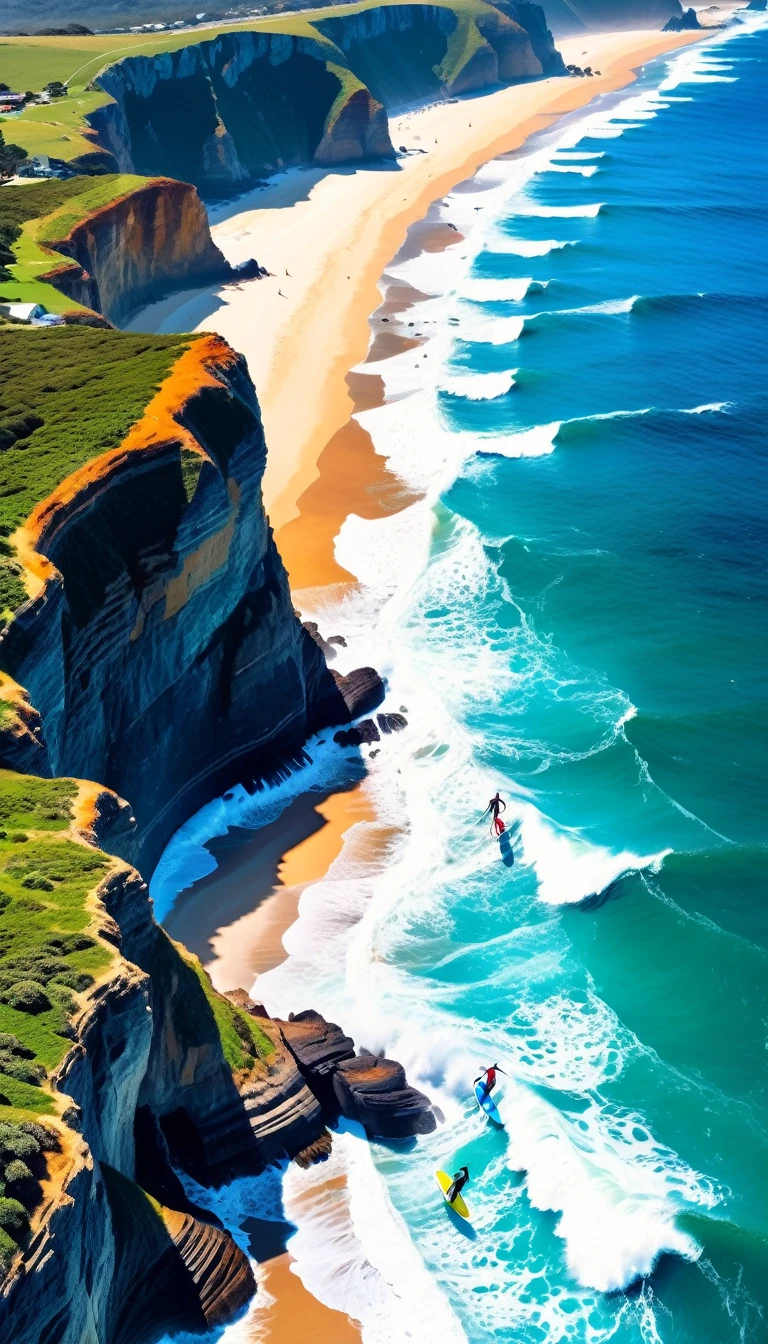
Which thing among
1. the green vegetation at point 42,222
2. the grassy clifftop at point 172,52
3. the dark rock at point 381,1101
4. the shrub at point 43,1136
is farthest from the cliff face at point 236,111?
the shrub at point 43,1136

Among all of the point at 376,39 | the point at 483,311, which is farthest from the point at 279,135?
the point at 483,311

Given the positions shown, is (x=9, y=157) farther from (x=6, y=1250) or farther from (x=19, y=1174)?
(x=6, y=1250)

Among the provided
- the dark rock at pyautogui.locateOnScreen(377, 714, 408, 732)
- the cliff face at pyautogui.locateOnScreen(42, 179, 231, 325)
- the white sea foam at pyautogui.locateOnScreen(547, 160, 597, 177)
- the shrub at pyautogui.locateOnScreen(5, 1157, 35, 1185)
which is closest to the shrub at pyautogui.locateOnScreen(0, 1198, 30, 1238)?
the shrub at pyautogui.locateOnScreen(5, 1157, 35, 1185)

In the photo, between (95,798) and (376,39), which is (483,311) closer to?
(95,798)

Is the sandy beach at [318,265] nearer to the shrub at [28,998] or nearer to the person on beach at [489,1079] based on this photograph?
the person on beach at [489,1079]

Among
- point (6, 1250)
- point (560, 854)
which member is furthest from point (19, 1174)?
point (560, 854)

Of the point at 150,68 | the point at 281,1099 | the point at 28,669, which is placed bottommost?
the point at 281,1099

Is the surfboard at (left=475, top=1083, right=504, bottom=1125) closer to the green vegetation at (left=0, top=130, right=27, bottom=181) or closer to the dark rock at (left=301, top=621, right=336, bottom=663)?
the dark rock at (left=301, top=621, right=336, bottom=663)
